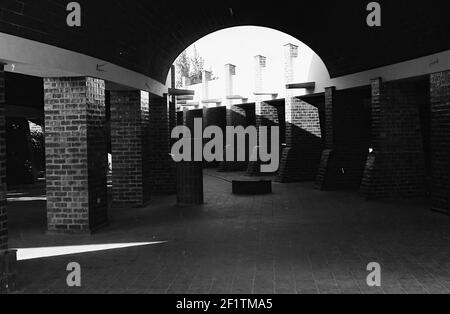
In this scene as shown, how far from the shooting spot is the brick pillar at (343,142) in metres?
15.5

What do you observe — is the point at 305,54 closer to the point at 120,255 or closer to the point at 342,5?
the point at 342,5

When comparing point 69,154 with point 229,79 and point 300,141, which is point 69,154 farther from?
point 229,79

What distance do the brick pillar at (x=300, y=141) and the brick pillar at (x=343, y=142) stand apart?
232 centimetres

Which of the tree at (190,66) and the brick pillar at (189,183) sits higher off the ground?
the tree at (190,66)

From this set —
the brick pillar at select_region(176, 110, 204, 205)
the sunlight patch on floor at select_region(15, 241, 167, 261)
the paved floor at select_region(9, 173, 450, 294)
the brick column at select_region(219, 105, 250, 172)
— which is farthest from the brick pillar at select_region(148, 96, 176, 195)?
the brick column at select_region(219, 105, 250, 172)

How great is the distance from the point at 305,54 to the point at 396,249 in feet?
37.6

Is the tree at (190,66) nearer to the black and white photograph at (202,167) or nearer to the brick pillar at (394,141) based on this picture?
the black and white photograph at (202,167)

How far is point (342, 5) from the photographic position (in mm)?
11766

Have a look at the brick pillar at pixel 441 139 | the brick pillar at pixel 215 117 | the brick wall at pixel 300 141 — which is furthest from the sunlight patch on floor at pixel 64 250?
the brick pillar at pixel 215 117

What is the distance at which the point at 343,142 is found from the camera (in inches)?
618

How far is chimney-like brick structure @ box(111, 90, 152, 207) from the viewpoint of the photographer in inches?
483

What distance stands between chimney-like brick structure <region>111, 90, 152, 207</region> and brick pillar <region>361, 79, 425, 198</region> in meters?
5.76

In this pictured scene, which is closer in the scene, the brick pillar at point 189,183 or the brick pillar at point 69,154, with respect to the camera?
the brick pillar at point 69,154

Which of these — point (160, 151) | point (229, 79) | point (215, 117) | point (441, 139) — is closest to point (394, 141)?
point (441, 139)
